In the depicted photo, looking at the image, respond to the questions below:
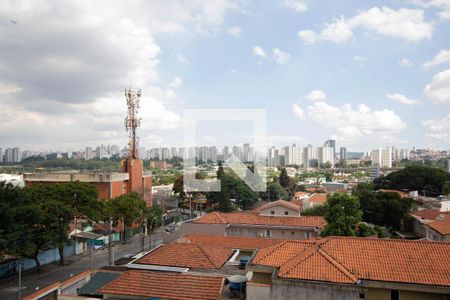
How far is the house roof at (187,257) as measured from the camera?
10.0 metres

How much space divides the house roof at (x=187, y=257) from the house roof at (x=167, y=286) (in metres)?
1.23

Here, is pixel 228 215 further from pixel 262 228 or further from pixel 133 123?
pixel 133 123

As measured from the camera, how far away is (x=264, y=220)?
748 inches

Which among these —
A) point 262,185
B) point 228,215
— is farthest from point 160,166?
point 228,215

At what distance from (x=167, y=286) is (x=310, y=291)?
3340mm

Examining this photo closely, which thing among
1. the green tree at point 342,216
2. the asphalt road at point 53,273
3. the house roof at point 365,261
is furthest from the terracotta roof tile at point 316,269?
the asphalt road at point 53,273

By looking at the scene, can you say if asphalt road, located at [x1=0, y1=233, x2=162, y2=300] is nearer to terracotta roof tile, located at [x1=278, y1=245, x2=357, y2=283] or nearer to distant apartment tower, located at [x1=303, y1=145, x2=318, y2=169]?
terracotta roof tile, located at [x1=278, y1=245, x2=357, y2=283]

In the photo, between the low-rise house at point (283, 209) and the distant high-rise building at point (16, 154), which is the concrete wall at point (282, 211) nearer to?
the low-rise house at point (283, 209)

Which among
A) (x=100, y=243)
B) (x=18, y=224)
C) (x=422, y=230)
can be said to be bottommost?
(x=100, y=243)

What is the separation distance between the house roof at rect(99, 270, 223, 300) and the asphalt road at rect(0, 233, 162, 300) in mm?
7741

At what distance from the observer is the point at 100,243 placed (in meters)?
23.0

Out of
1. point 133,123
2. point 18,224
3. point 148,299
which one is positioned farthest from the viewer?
point 133,123

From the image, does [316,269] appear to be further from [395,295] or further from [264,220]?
[264,220]

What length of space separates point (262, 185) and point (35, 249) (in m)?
23.6
